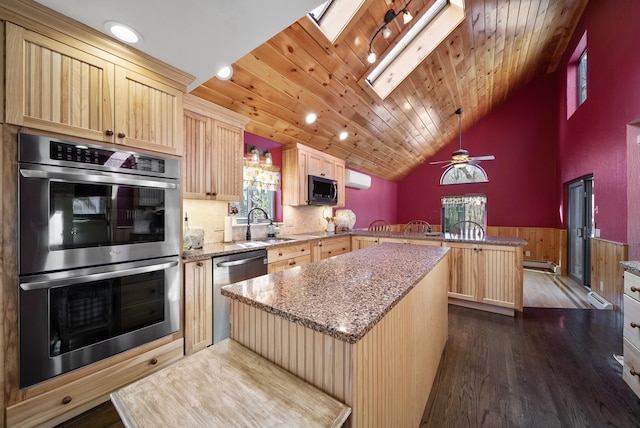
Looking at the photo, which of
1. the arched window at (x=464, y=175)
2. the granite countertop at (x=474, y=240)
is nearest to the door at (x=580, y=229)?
the arched window at (x=464, y=175)

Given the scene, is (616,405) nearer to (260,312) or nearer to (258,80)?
(260,312)

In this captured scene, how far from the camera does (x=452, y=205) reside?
21.8 ft

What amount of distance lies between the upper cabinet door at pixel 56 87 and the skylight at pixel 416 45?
257cm

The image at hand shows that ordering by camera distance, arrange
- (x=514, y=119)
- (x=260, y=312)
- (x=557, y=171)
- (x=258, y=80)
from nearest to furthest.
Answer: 1. (x=260, y=312)
2. (x=258, y=80)
3. (x=557, y=171)
4. (x=514, y=119)

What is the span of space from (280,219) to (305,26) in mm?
2364

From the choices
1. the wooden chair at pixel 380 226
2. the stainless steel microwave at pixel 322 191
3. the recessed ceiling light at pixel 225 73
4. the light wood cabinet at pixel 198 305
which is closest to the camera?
the light wood cabinet at pixel 198 305

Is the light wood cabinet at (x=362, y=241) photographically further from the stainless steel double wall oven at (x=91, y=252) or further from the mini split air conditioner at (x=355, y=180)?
the stainless steel double wall oven at (x=91, y=252)

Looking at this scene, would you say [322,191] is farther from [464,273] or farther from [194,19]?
[194,19]

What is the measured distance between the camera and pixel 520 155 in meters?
5.93

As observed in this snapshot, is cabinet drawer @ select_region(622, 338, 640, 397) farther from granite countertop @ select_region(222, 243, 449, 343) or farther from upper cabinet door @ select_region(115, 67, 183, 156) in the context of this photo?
upper cabinet door @ select_region(115, 67, 183, 156)

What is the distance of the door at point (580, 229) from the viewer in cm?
400

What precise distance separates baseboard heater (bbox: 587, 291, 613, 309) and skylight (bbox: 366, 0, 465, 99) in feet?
12.7

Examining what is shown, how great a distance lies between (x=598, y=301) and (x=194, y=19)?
208 inches

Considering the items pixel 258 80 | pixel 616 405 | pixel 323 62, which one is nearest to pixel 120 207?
pixel 258 80
